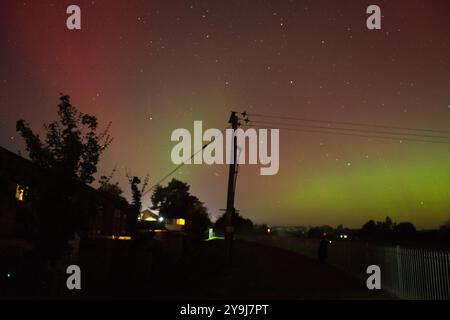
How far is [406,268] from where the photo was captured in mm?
12289

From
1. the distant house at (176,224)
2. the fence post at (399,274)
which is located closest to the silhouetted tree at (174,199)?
the distant house at (176,224)

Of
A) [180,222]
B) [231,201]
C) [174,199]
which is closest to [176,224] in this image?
[180,222]

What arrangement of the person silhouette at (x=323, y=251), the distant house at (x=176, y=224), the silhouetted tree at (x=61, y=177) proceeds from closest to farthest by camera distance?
the silhouetted tree at (x=61, y=177) → the person silhouette at (x=323, y=251) → the distant house at (x=176, y=224)

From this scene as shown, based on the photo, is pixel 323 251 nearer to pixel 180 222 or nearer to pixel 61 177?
pixel 61 177

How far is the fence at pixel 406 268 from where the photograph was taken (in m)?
10.4

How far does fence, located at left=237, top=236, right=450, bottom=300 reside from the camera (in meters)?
10.4

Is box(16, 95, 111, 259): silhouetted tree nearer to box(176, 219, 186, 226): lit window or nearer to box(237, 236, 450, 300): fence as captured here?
box(237, 236, 450, 300): fence

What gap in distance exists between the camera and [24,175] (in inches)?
385

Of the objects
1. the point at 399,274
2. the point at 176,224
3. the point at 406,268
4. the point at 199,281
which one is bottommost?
the point at 199,281

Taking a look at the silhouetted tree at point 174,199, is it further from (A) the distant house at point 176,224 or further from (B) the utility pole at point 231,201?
(B) the utility pole at point 231,201

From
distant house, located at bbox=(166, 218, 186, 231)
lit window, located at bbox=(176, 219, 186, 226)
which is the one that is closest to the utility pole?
distant house, located at bbox=(166, 218, 186, 231)
